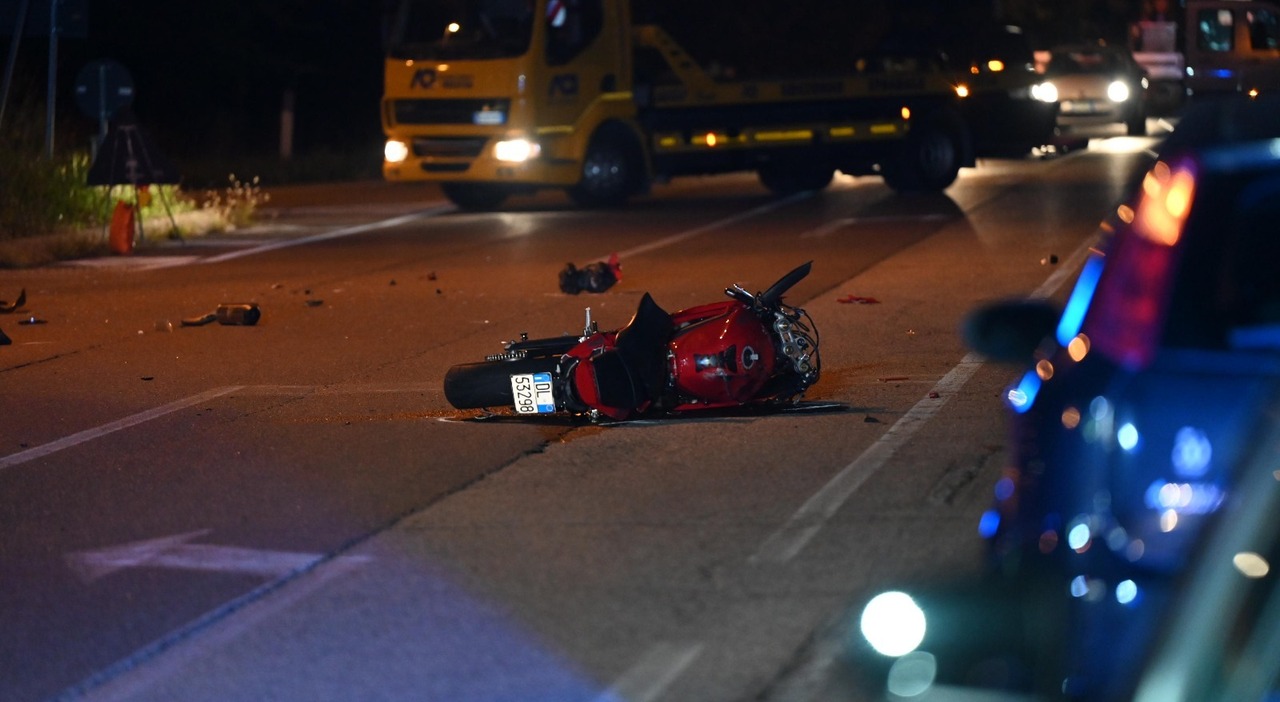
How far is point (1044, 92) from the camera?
27.8 meters

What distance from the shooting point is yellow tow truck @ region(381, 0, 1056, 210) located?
22953mm

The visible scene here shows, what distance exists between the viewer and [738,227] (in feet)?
67.5

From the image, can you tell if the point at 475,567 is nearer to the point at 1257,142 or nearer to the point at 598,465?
the point at 598,465

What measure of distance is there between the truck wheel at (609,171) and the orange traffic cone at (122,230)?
648 cm

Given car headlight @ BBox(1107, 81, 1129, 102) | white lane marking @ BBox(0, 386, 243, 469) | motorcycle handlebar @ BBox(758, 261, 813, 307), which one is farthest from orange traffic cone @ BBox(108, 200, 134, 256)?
car headlight @ BBox(1107, 81, 1129, 102)

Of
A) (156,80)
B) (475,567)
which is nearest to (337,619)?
(475,567)

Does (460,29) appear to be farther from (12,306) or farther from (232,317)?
(232,317)

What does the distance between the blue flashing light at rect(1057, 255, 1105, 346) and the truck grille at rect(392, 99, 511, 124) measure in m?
18.9

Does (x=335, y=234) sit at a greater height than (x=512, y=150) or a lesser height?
lesser

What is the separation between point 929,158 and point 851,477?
58.3 ft

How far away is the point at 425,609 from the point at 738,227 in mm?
14895

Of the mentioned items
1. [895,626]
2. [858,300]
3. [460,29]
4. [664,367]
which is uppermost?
[460,29]

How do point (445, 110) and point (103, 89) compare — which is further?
point (445, 110)

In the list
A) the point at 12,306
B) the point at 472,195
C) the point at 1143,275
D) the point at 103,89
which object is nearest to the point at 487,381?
the point at 1143,275
